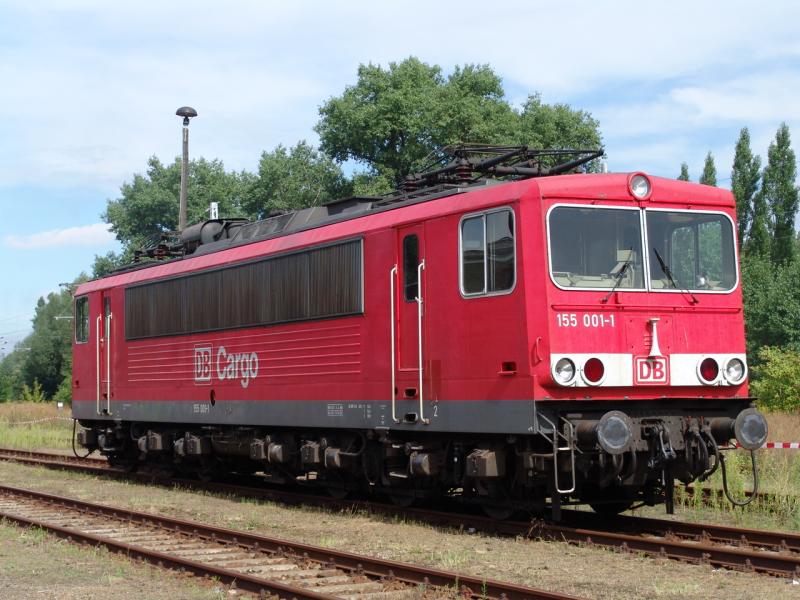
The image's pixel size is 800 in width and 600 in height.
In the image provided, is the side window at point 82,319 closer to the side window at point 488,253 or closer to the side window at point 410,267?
the side window at point 410,267

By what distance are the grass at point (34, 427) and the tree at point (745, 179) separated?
34.1 metres

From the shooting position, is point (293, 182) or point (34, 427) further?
point (293, 182)

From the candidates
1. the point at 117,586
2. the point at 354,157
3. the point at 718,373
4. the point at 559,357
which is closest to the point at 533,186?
the point at 559,357

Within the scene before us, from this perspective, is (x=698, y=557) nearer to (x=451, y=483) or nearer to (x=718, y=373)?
(x=718, y=373)

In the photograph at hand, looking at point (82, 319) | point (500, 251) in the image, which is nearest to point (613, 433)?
point (500, 251)

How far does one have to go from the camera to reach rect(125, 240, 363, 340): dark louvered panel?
13.4m

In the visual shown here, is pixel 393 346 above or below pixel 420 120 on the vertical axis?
below

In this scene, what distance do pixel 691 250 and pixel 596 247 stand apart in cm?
121

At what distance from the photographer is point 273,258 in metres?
14.9

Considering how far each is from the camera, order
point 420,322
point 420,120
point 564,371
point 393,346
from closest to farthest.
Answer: point 564,371
point 420,322
point 393,346
point 420,120

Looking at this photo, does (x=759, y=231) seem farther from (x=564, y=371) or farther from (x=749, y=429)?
(x=564, y=371)

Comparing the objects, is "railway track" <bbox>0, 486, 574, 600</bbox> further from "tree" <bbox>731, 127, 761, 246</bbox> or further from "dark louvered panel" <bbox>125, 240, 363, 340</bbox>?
"tree" <bbox>731, 127, 761, 246</bbox>

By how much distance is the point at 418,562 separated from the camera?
9750 mm

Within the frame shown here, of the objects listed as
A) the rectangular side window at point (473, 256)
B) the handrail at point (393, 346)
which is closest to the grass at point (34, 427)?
the handrail at point (393, 346)
